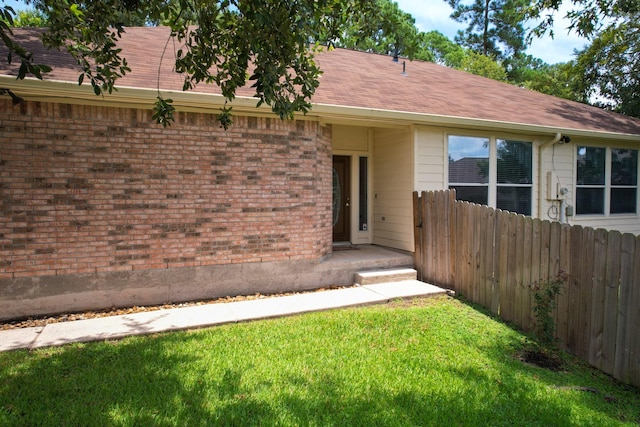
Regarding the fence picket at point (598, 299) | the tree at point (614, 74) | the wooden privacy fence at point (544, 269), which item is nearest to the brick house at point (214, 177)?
the wooden privacy fence at point (544, 269)

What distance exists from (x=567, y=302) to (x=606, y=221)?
724 centimetres

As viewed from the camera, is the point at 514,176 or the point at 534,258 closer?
the point at 534,258

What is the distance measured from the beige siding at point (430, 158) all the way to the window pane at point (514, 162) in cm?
146

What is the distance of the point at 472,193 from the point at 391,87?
2.95 m

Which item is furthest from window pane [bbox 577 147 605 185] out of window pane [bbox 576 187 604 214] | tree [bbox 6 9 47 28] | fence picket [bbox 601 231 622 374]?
tree [bbox 6 9 47 28]

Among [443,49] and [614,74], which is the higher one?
[443,49]

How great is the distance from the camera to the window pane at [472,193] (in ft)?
26.6

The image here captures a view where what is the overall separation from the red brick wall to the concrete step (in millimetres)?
862

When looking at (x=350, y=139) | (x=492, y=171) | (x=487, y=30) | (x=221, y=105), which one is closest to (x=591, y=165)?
(x=492, y=171)

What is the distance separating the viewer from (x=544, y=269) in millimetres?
4711

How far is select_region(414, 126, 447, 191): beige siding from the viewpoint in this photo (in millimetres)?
7762

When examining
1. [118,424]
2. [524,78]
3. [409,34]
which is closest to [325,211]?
[409,34]

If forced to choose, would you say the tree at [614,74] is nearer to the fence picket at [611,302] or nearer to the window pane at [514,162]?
the window pane at [514,162]

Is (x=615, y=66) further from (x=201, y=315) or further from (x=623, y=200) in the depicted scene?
(x=201, y=315)
